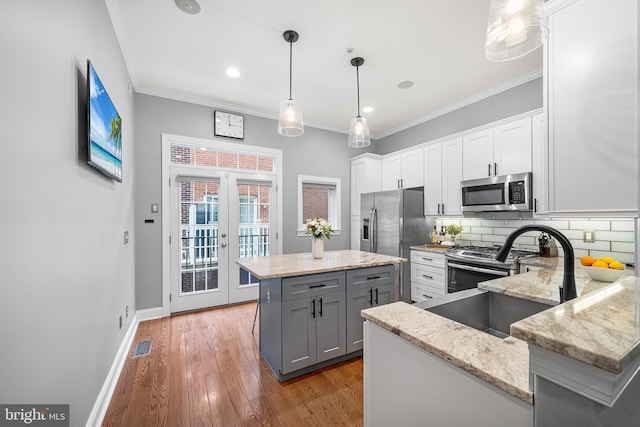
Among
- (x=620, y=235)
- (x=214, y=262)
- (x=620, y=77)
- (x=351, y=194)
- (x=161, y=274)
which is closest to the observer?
(x=620, y=77)

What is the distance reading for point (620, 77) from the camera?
1513 mm

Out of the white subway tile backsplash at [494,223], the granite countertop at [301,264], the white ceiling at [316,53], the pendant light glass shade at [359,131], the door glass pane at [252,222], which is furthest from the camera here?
the door glass pane at [252,222]

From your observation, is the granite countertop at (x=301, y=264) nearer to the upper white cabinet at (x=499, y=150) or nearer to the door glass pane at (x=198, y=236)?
the door glass pane at (x=198, y=236)

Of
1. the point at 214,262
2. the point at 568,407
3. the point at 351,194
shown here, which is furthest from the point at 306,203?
the point at 568,407

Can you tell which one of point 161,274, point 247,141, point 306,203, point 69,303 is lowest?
point 161,274

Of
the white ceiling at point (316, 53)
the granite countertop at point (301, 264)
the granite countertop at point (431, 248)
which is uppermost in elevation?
the white ceiling at point (316, 53)

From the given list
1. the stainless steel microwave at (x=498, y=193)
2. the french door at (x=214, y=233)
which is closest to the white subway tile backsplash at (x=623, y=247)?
the stainless steel microwave at (x=498, y=193)

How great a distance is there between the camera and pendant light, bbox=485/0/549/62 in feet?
3.89

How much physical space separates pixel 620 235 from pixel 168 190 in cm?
502

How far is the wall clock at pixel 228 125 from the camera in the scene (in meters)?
3.90

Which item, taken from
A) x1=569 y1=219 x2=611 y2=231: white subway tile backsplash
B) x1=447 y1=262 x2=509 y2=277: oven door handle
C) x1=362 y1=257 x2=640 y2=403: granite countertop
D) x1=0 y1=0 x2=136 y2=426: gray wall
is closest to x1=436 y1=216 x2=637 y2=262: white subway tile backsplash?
x1=569 y1=219 x2=611 y2=231: white subway tile backsplash

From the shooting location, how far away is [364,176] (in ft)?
15.8

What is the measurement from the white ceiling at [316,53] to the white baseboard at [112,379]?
289cm

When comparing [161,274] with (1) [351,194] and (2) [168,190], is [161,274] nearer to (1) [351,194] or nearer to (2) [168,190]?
(2) [168,190]
